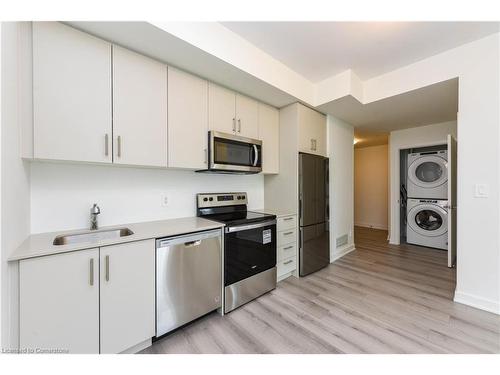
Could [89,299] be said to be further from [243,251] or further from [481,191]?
[481,191]

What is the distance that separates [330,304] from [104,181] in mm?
2370

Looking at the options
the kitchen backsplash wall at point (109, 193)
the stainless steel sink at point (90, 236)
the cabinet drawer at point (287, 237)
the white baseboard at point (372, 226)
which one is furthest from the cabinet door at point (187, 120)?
the white baseboard at point (372, 226)

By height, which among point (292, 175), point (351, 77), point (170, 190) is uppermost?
point (351, 77)

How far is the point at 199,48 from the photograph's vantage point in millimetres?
1569

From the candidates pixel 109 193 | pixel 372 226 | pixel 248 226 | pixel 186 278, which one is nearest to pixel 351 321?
pixel 248 226

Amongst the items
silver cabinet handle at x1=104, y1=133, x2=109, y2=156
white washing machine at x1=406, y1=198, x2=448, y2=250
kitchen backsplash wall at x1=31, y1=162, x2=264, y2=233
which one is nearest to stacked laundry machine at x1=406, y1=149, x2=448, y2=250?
white washing machine at x1=406, y1=198, x2=448, y2=250

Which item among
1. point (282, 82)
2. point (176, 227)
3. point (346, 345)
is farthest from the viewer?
point (282, 82)

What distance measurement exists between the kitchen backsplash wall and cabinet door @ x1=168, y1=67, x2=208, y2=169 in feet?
1.14

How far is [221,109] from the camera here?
2119mm

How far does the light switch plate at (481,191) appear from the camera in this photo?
1.85 meters

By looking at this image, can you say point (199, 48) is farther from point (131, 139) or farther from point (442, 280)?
point (442, 280)

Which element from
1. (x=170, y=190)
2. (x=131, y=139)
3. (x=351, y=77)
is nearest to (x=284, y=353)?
(x=170, y=190)

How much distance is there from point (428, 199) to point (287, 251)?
3.07 metres

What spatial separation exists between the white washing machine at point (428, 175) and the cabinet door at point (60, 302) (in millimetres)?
4853
